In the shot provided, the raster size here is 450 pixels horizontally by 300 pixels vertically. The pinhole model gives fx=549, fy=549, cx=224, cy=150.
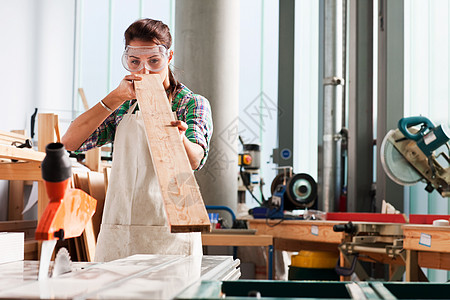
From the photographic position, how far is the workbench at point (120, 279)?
899mm

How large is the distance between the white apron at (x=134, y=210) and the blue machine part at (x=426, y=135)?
93.9 inches

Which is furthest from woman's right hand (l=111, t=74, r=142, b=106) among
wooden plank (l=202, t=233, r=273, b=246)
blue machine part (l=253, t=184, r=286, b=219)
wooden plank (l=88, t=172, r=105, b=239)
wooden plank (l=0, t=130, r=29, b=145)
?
blue machine part (l=253, t=184, r=286, b=219)

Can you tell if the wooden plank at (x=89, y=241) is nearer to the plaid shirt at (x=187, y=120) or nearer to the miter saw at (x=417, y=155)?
the plaid shirt at (x=187, y=120)

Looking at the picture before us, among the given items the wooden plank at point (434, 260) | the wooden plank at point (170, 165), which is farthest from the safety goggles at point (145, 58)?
the wooden plank at point (434, 260)

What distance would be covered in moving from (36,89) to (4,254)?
13.5 feet

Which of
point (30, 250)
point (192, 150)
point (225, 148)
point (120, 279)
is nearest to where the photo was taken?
point (120, 279)

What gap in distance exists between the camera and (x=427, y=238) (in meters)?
2.93

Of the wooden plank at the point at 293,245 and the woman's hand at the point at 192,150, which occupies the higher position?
the woman's hand at the point at 192,150

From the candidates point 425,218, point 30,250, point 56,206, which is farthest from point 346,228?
point 56,206

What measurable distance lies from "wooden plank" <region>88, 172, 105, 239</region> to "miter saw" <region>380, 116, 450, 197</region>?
202cm

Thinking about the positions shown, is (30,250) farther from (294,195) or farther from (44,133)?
(294,195)

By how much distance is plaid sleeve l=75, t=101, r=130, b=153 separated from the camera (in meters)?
1.99

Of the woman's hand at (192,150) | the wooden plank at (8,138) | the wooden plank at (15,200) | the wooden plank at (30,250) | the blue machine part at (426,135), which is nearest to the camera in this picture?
the woman's hand at (192,150)

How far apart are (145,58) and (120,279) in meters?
1.05
